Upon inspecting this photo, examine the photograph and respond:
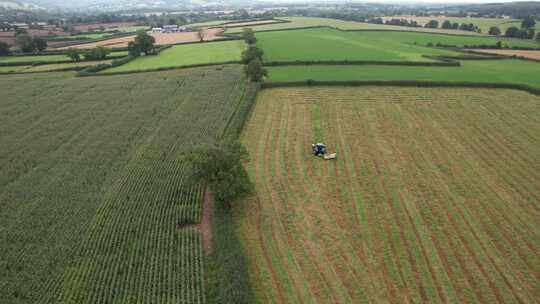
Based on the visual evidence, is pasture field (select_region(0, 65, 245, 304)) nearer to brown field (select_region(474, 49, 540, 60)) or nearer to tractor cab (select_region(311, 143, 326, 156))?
tractor cab (select_region(311, 143, 326, 156))

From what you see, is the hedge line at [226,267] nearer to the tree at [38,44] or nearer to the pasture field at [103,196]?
the pasture field at [103,196]

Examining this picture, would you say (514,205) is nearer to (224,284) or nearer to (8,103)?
(224,284)

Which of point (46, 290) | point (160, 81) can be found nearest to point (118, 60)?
point (160, 81)

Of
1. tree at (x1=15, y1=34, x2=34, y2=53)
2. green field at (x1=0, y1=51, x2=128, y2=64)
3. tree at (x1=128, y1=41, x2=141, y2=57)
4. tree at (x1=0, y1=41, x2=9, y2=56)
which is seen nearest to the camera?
green field at (x1=0, y1=51, x2=128, y2=64)

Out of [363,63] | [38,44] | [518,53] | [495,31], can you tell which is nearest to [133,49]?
[38,44]

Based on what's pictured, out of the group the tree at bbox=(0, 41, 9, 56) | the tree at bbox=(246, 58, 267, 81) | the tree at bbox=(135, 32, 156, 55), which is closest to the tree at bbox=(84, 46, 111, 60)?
the tree at bbox=(135, 32, 156, 55)
